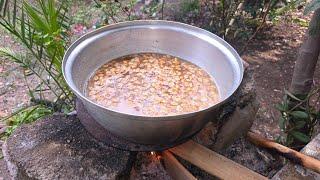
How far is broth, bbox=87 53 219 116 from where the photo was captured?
A: 1.48 m

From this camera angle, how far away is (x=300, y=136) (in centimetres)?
204

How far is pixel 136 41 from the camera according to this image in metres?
1.77

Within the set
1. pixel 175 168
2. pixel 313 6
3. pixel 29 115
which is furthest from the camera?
pixel 29 115

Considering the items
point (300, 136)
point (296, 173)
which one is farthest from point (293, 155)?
point (300, 136)

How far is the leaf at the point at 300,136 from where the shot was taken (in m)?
2.03

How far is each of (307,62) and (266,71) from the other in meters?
1.28

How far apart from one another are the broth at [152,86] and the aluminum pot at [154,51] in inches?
1.5

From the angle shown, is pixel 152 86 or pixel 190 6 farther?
pixel 190 6

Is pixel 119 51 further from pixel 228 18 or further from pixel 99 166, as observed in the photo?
pixel 228 18

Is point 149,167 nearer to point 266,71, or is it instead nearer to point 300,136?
point 300,136

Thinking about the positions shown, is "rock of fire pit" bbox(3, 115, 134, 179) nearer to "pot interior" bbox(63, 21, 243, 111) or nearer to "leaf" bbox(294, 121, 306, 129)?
"pot interior" bbox(63, 21, 243, 111)

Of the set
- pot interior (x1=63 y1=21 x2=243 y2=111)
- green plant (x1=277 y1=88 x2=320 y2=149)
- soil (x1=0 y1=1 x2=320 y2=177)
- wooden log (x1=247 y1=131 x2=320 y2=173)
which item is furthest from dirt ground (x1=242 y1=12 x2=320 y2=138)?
pot interior (x1=63 y1=21 x2=243 y2=111)

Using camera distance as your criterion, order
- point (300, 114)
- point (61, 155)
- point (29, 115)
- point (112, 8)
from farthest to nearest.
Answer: point (112, 8) < point (29, 115) < point (300, 114) < point (61, 155)

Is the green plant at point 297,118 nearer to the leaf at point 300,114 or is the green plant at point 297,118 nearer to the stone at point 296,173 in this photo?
the leaf at point 300,114
